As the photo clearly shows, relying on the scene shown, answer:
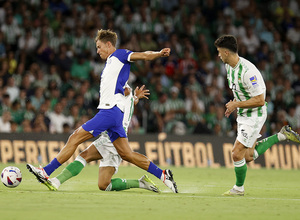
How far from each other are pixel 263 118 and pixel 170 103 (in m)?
8.76

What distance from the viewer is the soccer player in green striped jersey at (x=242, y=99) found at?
868 cm

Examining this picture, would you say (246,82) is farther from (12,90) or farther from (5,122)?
(12,90)

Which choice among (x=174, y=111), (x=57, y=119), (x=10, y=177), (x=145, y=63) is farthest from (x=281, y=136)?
(x=145, y=63)

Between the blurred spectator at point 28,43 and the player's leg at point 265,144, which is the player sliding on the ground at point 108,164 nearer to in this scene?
the player's leg at point 265,144

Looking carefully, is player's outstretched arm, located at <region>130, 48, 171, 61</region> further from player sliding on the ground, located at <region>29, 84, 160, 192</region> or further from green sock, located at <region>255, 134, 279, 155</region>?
green sock, located at <region>255, 134, 279, 155</region>

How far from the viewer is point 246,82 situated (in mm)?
8797

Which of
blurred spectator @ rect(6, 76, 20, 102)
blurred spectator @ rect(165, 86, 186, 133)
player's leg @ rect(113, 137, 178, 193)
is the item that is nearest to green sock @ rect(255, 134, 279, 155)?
player's leg @ rect(113, 137, 178, 193)

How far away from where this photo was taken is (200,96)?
60.6 feet

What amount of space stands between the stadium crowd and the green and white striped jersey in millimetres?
7881

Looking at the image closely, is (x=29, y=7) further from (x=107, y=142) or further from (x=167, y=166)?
(x=107, y=142)

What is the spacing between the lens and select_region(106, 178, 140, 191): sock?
8.91 metres

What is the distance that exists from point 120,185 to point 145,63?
34.1ft

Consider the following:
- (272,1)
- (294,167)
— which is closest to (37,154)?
(294,167)

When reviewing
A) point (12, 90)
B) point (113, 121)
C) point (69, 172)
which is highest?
point (12, 90)
